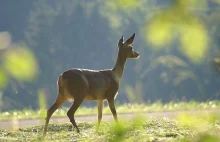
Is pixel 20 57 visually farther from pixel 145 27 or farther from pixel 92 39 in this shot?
pixel 92 39

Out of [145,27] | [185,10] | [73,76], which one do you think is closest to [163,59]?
[185,10]

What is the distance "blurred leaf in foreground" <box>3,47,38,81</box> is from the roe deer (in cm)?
559

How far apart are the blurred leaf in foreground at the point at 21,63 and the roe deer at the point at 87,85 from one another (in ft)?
18.3

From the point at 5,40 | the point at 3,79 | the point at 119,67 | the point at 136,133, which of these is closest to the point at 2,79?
the point at 3,79

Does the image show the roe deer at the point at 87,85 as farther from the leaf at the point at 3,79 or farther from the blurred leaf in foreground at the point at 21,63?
the blurred leaf in foreground at the point at 21,63

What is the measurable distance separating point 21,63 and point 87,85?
20.4ft

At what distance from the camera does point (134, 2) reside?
77.9 inches

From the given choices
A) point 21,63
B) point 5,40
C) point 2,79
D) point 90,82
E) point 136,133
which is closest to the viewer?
point 21,63

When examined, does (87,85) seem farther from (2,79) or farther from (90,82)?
(2,79)

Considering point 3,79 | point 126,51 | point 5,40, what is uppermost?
point 126,51

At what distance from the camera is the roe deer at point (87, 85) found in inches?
301

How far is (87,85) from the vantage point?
7.88 meters

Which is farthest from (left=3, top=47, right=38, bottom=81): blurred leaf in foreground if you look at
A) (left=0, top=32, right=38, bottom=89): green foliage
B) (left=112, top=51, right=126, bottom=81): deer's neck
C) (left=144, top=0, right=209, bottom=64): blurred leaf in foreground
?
(left=112, top=51, right=126, bottom=81): deer's neck

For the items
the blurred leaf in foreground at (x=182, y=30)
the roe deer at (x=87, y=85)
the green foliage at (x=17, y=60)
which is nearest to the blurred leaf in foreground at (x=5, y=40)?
the green foliage at (x=17, y=60)
